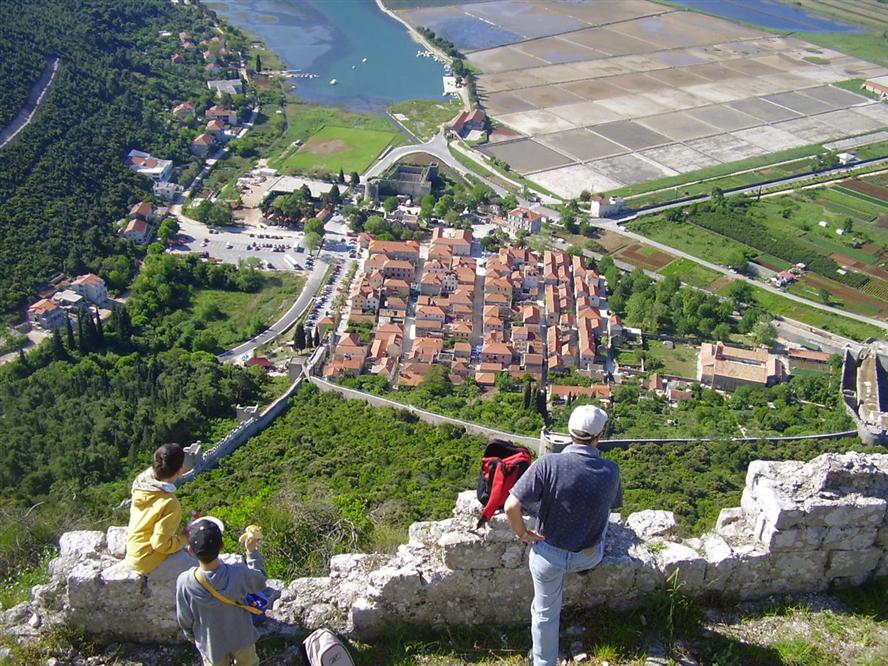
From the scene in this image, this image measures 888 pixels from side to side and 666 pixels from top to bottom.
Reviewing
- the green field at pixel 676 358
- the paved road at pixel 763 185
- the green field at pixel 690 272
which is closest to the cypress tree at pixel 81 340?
the green field at pixel 676 358

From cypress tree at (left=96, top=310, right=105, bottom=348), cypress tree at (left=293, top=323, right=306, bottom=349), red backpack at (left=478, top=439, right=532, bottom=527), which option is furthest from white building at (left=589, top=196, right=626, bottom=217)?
red backpack at (left=478, top=439, right=532, bottom=527)

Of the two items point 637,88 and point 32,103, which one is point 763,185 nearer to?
point 637,88

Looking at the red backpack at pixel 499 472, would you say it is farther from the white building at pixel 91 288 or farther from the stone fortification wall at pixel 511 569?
the white building at pixel 91 288

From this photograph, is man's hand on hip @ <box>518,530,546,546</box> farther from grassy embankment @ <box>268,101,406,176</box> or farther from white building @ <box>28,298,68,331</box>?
grassy embankment @ <box>268,101,406,176</box>

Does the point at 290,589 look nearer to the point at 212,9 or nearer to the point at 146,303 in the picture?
the point at 146,303

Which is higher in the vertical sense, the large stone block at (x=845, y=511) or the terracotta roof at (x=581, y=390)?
the large stone block at (x=845, y=511)

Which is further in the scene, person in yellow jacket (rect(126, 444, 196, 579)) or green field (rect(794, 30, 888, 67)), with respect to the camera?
green field (rect(794, 30, 888, 67))

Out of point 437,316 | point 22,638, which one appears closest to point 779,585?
point 22,638
